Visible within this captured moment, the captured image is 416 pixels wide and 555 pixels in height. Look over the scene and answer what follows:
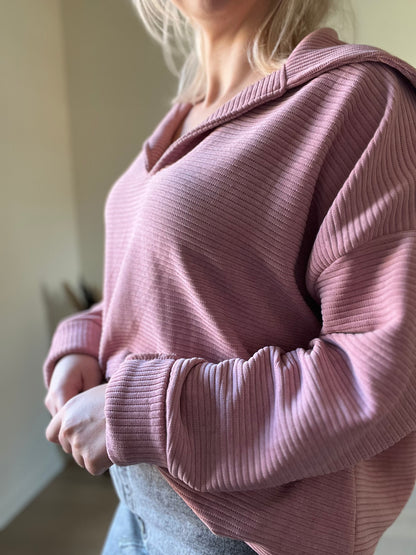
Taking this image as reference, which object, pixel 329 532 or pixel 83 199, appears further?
pixel 83 199

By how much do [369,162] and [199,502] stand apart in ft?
1.24

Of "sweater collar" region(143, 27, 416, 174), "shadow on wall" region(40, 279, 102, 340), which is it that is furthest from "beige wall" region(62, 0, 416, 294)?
"sweater collar" region(143, 27, 416, 174)

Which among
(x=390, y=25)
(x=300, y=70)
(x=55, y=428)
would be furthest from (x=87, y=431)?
(x=390, y=25)

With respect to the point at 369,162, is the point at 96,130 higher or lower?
lower

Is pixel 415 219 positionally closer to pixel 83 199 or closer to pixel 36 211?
pixel 36 211

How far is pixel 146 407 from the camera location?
0.48 meters

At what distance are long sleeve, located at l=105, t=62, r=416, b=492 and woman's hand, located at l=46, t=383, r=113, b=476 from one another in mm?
40

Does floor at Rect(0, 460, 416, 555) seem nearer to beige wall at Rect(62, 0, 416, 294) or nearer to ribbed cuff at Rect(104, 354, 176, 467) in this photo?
beige wall at Rect(62, 0, 416, 294)

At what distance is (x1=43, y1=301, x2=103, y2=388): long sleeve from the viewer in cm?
74

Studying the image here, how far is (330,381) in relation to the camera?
0.44 meters

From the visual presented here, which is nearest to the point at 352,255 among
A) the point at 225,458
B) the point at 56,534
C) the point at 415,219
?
the point at 415,219

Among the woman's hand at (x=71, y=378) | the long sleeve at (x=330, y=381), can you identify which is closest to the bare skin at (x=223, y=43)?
the long sleeve at (x=330, y=381)

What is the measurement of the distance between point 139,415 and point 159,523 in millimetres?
230

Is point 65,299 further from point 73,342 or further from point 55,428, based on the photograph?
point 55,428
